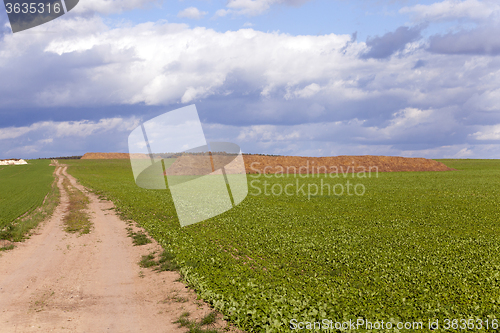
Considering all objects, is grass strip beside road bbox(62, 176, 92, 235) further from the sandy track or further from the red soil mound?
the red soil mound

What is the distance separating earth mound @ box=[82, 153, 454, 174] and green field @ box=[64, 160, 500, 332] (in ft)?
229

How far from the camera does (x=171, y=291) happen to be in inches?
460

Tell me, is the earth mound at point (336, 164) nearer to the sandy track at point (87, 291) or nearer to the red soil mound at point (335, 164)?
the red soil mound at point (335, 164)

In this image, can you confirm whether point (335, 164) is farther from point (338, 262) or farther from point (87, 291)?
point (87, 291)

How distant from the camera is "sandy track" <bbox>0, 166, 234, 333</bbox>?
9656 millimetres

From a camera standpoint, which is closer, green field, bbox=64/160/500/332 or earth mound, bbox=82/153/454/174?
green field, bbox=64/160/500/332

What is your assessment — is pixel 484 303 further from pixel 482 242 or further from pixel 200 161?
pixel 200 161

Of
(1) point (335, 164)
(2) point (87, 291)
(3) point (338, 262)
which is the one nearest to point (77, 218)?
(2) point (87, 291)

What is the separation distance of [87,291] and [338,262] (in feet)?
34.3

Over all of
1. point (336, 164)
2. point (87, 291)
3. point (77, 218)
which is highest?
point (336, 164)

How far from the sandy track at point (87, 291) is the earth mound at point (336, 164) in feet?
260

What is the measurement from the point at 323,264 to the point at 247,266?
3.41m

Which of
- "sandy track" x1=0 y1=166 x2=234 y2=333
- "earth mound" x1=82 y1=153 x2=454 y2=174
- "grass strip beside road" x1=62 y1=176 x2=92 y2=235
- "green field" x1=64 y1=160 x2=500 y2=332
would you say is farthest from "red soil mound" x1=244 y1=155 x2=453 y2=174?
"sandy track" x1=0 y1=166 x2=234 y2=333

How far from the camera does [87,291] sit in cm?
1206
